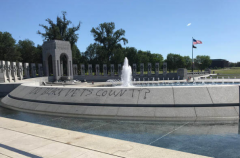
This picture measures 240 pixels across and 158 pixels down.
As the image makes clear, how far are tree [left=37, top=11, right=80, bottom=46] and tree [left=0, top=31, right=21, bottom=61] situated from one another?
9.06 meters

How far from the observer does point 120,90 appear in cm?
1023

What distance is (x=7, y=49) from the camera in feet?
177

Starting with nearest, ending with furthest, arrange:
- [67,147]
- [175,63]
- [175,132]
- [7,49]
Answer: [67,147] → [175,132] → [7,49] → [175,63]

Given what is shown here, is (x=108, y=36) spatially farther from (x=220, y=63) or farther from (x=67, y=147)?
(x=220, y=63)

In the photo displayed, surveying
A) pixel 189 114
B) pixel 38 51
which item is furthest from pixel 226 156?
pixel 38 51

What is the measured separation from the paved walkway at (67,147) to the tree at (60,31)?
51.7 m

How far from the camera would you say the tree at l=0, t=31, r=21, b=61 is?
52.9 m

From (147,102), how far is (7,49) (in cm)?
5681

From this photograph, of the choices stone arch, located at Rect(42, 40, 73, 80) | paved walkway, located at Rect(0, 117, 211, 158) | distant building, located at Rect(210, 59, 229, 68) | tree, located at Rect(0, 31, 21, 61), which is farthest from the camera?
distant building, located at Rect(210, 59, 229, 68)

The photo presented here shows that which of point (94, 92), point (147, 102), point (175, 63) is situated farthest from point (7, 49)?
point (175, 63)

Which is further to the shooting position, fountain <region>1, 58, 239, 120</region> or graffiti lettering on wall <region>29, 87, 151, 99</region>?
graffiti lettering on wall <region>29, 87, 151, 99</region>

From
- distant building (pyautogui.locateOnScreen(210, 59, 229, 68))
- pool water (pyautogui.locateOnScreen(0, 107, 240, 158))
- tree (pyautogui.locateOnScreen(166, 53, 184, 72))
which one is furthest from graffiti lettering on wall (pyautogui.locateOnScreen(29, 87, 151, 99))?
distant building (pyautogui.locateOnScreen(210, 59, 229, 68))

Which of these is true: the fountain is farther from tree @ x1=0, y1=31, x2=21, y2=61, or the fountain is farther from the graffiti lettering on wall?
tree @ x1=0, y1=31, x2=21, y2=61

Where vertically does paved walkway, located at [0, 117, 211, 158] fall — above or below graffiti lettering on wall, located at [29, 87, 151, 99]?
below
